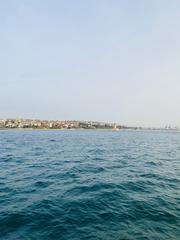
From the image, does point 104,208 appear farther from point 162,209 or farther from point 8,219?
point 8,219

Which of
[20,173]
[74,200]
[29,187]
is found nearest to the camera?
[74,200]

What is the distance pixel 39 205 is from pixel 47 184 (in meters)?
4.73

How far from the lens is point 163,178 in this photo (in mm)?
20578

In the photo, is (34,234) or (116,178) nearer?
(34,234)

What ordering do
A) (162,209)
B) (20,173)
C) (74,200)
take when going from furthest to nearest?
(20,173) → (74,200) → (162,209)

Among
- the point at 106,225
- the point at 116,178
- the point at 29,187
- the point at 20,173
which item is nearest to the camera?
the point at 106,225

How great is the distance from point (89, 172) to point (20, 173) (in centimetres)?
622

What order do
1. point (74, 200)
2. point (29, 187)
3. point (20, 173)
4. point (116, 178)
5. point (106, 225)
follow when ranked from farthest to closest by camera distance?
1. point (20, 173)
2. point (116, 178)
3. point (29, 187)
4. point (74, 200)
5. point (106, 225)

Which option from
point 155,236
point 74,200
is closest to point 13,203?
point 74,200

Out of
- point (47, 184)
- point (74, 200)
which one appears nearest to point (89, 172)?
point (47, 184)

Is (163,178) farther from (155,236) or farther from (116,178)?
(155,236)

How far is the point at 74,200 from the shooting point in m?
13.9

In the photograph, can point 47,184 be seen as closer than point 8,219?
No

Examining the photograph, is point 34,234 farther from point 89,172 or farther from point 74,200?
point 89,172
